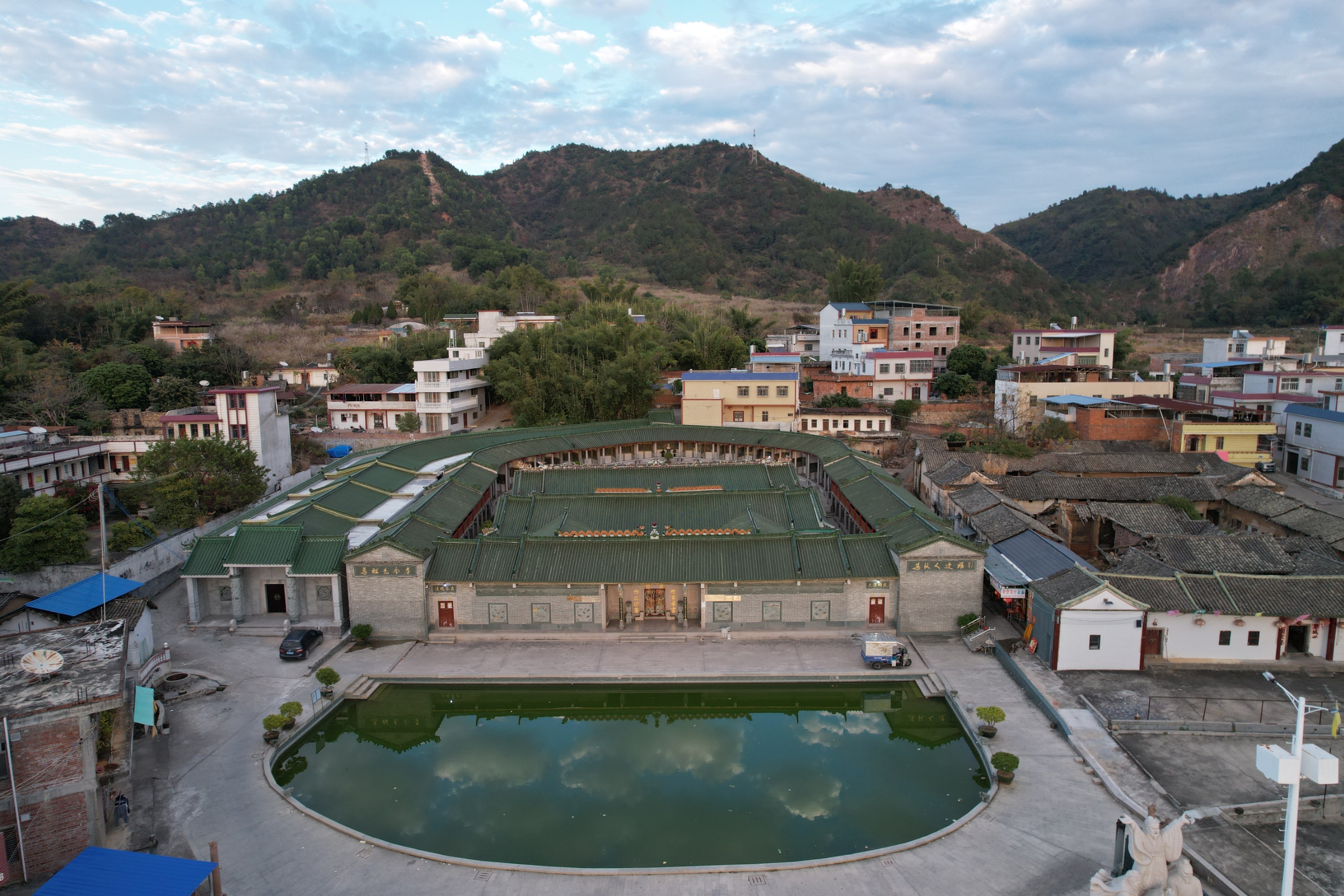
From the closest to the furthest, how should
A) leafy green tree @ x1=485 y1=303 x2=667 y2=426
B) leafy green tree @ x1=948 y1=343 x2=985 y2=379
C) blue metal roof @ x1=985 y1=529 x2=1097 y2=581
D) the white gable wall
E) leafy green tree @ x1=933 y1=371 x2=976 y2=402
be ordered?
the white gable wall < blue metal roof @ x1=985 y1=529 x2=1097 y2=581 < leafy green tree @ x1=485 y1=303 x2=667 y2=426 < leafy green tree @ x1=933 y1=371 x2=976 y2=402 < leafy green tree @ x1=948 y1=343 x2=985 y2=379

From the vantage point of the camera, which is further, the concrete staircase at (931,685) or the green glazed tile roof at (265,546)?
the green glazed tile roof at (265,546)

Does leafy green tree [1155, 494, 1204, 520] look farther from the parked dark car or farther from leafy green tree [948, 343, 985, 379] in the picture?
the parked dark car

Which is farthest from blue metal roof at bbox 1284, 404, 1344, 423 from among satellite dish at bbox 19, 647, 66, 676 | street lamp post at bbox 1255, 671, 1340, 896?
satellite dish at bbox 19, 647, 66, 676

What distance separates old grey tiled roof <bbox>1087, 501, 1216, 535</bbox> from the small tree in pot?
79.3 feet

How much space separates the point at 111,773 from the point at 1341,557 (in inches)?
1206

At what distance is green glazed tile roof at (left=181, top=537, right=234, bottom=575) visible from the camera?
2194 centimetres

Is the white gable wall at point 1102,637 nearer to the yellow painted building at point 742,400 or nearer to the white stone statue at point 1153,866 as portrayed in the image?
the white stone statue at point 1153,866

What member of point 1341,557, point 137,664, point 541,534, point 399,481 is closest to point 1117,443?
point 1341,557

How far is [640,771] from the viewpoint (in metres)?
15.6

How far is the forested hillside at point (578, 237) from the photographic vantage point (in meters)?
80.1

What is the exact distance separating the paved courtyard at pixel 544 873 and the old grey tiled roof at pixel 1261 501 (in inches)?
547

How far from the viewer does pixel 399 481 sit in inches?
1181

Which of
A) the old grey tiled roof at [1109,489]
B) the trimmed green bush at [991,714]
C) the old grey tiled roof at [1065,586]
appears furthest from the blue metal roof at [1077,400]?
the trimmed green bush at [991,714]

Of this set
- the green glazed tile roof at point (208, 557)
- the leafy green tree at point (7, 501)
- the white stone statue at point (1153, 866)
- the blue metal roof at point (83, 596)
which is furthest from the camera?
the leafy green tree at point (7, 501)
